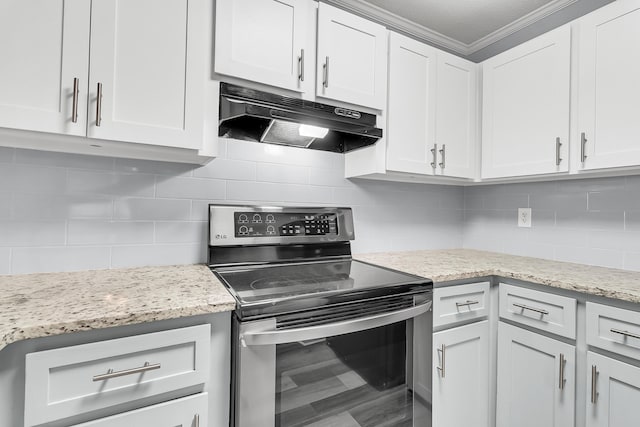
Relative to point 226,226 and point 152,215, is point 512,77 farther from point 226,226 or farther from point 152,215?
point 152,215

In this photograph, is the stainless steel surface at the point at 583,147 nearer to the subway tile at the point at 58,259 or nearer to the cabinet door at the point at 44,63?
the cabinet door at the point at 44,63

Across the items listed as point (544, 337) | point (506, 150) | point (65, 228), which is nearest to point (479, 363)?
point (544, 337)

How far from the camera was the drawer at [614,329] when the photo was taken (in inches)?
44.1

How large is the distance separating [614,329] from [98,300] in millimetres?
1735

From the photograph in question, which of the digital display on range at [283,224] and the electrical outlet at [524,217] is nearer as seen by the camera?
the digital display on range at [283,224]

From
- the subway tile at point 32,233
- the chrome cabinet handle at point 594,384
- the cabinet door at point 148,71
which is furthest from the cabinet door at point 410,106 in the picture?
the subway tile at point 32,233

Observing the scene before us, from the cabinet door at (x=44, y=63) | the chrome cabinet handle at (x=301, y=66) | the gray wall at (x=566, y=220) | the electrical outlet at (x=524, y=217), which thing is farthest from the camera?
the electrical outlet at (x=524, y=217)

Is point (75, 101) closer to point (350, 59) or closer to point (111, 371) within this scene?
point (111, 371)

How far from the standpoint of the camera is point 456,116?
76.1 inches

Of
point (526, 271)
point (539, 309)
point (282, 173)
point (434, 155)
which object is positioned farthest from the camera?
point (434, 155)

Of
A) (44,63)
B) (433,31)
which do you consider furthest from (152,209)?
(433,31)

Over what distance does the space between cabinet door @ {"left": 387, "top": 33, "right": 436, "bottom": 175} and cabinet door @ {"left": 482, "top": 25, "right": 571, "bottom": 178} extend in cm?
40

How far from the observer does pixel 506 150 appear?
1.86m

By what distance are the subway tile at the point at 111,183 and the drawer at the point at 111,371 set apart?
0.78 metres
